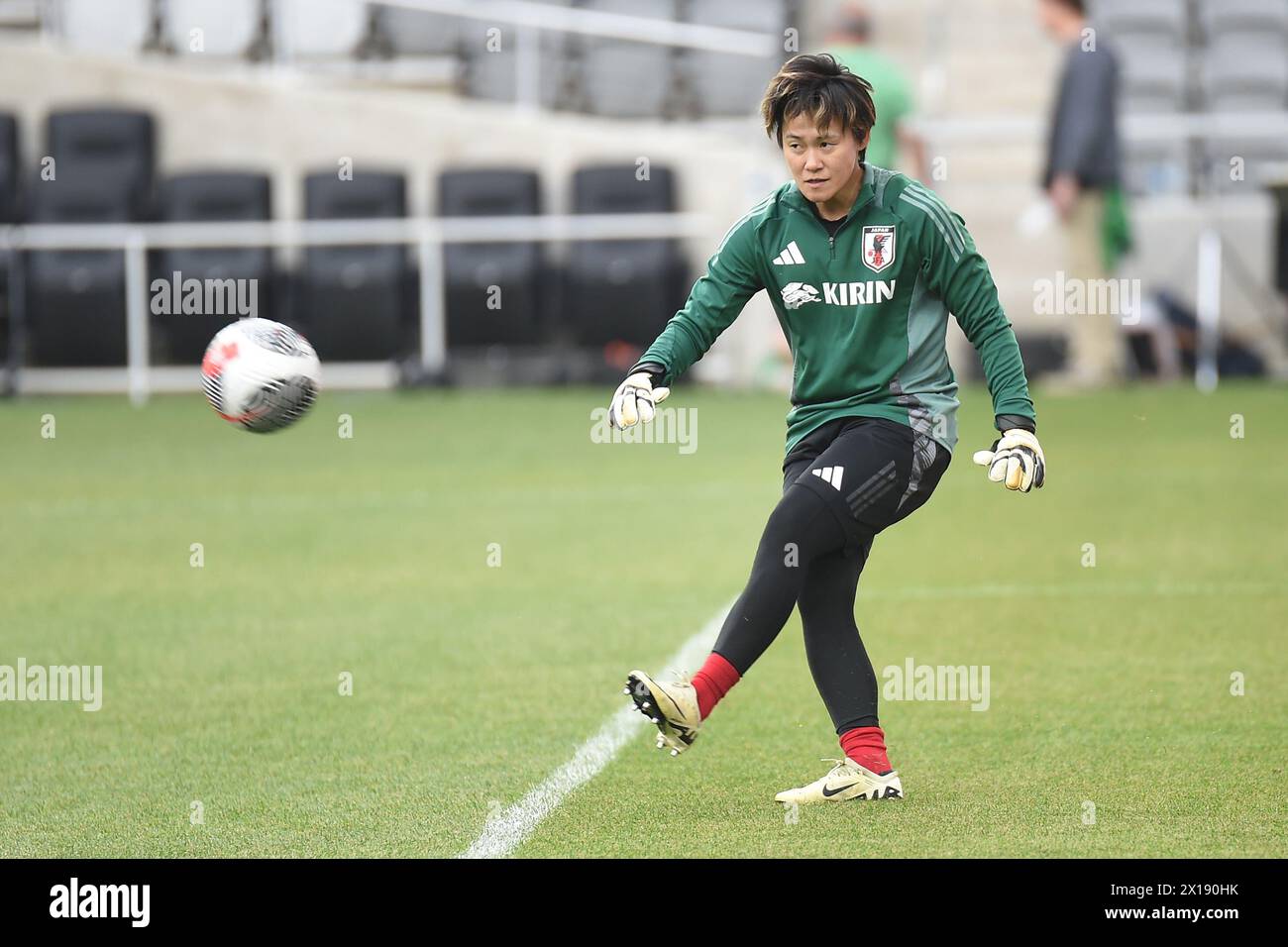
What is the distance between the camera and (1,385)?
1836 centimetres

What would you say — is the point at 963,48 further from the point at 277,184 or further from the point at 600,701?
the point at 600,701

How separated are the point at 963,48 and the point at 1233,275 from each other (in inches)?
162

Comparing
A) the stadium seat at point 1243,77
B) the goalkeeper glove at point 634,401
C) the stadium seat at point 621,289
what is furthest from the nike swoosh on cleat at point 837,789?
the stadium seat at point 1243,77

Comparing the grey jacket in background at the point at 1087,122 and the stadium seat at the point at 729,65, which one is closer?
the grey jacket in background at the point at 1087,122

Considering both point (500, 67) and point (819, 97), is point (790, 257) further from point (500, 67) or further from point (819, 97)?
point (500, 67)

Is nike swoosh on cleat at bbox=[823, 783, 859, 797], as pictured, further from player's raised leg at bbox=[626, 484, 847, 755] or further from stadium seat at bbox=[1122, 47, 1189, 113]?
stadium seat at bbox=[1122, 47, 1189, 113]

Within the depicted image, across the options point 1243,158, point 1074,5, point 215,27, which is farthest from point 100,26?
point 1243,158

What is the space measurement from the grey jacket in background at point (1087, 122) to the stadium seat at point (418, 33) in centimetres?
863

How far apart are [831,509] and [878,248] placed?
2.15ft

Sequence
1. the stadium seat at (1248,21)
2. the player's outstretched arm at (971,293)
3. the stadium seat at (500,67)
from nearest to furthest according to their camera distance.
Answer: the player's outstretched arm at (971,293) → the stadium seat at (500,67) → the stadium seat at (1248,21)

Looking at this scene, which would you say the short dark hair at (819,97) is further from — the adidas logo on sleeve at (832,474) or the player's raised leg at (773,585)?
the player's raised leg at (773,585)

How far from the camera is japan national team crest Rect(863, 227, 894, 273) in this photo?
16.0 ft

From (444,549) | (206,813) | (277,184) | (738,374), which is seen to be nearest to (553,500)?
(444,549)

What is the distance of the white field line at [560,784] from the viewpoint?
14.7 feet
